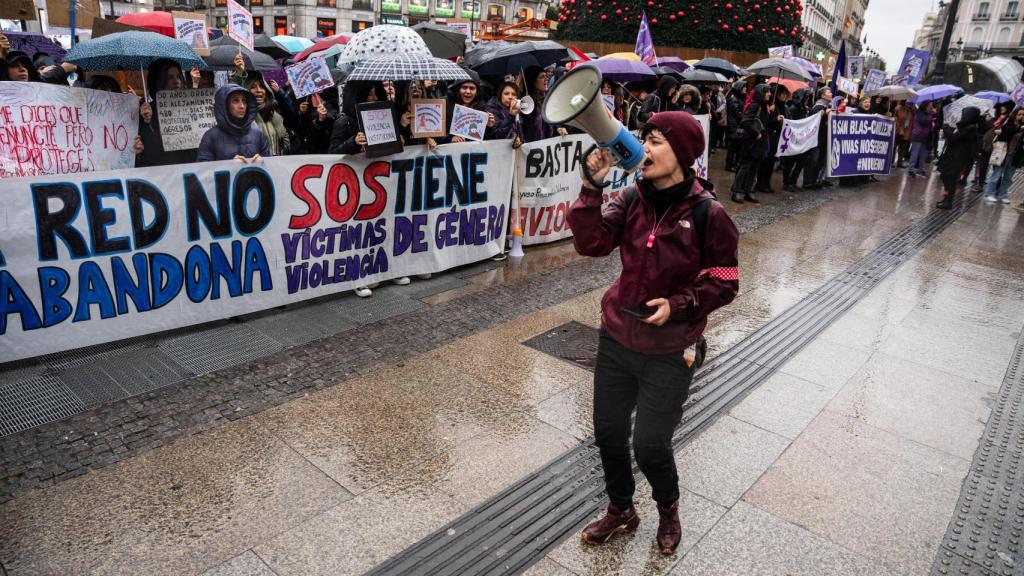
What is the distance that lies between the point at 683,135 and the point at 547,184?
5439mm

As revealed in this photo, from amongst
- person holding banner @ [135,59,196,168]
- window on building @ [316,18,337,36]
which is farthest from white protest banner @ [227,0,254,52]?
window on building @ [316,18,337,36]

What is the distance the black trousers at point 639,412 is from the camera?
106 inches

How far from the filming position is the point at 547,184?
313 inches

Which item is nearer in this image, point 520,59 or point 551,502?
point 551,502

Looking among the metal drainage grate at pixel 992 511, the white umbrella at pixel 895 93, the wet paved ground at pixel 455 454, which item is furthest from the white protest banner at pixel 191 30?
the white umbrella at pixel 895 93

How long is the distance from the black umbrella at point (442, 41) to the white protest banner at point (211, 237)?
5.42m

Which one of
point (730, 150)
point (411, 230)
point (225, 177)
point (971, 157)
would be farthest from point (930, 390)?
point (730, 150)

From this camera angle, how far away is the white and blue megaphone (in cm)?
232

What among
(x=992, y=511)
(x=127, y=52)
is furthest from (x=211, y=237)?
(x=992, y=511)

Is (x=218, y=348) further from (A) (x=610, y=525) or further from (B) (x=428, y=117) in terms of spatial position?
(A) (x=610, y=525)

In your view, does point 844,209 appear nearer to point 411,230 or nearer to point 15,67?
point 411,230

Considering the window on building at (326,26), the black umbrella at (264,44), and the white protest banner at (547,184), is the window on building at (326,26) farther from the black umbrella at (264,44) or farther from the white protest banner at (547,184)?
the white protest banner at (547,184)

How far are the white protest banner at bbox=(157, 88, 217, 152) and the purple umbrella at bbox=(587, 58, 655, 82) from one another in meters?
6.25

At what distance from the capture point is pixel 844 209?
11.4 m
